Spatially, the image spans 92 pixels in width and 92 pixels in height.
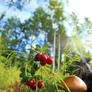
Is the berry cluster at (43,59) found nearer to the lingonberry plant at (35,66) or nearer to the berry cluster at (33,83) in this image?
the lingonberry plant at (35,66)

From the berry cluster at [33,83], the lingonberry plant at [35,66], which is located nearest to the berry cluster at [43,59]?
the lingonberry plant at [35,66]

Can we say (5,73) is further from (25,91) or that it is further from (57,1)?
(57,1)

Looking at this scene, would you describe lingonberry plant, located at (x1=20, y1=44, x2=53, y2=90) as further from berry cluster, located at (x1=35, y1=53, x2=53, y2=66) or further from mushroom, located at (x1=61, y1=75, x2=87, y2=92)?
mushroom, located at (x1=61, y1=75, x2=87, y2=92)

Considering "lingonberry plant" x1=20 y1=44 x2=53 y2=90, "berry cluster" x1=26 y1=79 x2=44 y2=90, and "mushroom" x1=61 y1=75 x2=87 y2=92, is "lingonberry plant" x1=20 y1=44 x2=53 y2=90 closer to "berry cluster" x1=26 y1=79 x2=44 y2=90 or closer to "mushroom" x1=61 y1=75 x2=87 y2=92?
"berry cluster" x1=26 y1=79 x2=44 y2=90

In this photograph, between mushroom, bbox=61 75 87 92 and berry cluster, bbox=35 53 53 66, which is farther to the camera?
mushroom, bbox=61 75 87 92

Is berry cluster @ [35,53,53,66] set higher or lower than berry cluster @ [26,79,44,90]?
higher

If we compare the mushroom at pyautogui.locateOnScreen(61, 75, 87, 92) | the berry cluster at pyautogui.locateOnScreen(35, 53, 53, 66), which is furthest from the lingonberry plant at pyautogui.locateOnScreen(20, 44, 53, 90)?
the mushroom at pyautogui.locateOnScreen(61, 75, 87, 92)

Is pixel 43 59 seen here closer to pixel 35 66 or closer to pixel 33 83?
pixel 35 66

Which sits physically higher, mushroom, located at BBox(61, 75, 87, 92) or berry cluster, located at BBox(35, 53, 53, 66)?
berry cluster, located at BBox(35, 53, 53, 66)

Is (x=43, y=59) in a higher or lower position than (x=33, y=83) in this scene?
higher

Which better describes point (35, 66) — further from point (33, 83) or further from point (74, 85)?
point (74, 85)

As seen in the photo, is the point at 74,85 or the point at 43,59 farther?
the point at 74,85

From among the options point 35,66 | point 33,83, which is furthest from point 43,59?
point 33,83

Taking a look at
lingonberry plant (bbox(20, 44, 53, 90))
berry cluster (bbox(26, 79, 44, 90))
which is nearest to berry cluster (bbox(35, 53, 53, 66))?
lingonberry plant (bbox(20, 44, 53, 90))
